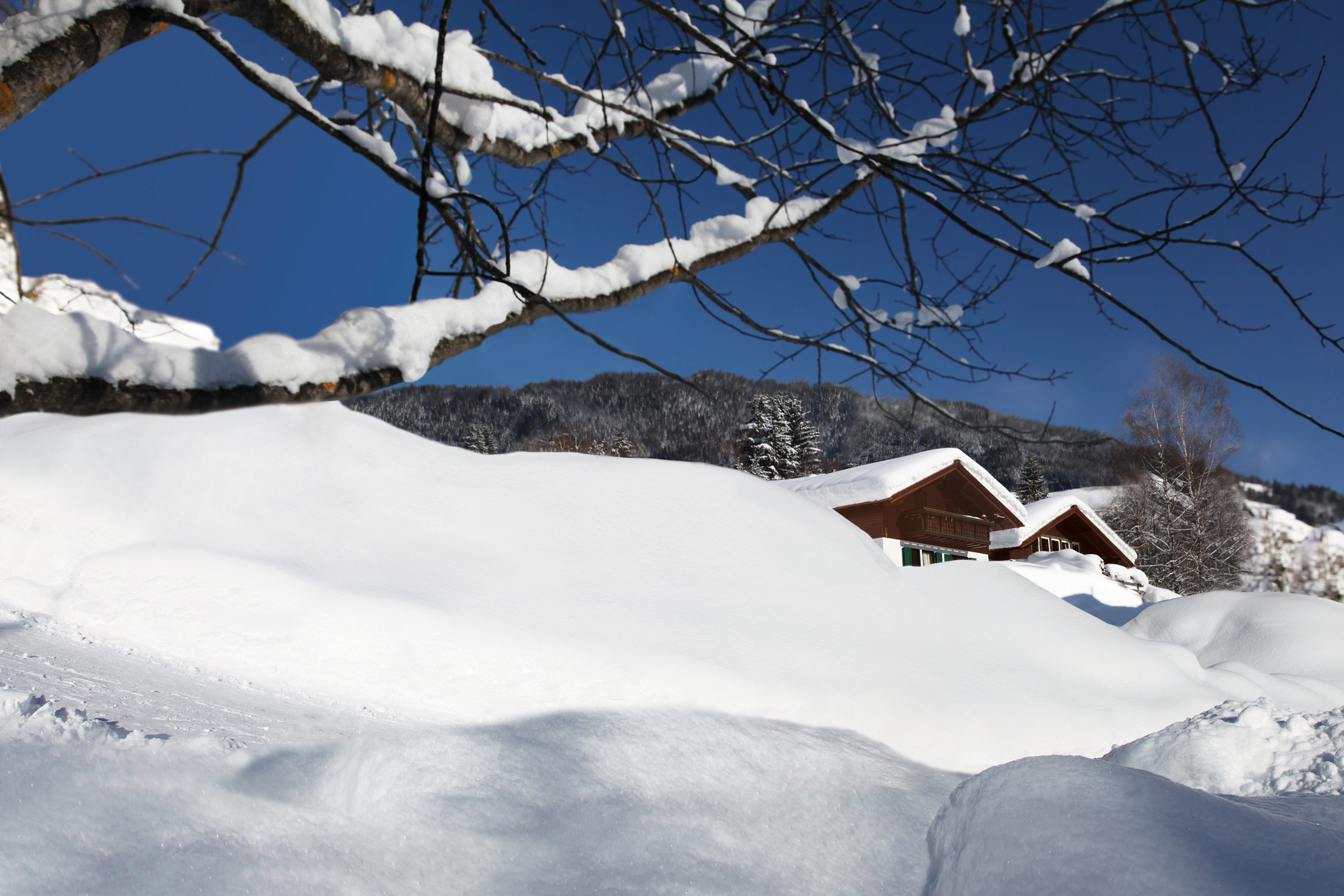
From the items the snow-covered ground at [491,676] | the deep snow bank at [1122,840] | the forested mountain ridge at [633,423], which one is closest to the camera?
the deep snow bank at [1122,840]

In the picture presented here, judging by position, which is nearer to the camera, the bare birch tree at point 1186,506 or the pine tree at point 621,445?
the bare birch tree at point 1186,506

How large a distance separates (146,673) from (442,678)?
128 centimetres

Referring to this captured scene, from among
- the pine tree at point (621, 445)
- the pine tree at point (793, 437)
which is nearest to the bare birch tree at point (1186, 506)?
the pine tree at point (793, 437)

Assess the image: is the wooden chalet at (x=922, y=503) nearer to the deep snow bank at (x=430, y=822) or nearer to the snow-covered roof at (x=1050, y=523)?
the snow-covered roof at (x=1050, y=523)

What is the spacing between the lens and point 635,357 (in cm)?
141

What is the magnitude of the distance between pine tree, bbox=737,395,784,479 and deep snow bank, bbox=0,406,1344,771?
25252 mm

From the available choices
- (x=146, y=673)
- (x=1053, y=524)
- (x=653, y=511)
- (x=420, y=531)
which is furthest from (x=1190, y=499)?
(x=146, y=673)

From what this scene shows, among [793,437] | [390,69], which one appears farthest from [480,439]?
[390,69]

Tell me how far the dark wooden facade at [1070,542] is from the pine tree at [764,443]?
10314 millimetres

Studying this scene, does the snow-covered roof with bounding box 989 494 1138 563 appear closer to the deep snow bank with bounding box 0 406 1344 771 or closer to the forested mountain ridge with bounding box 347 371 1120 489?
the forested mountain ridge with bounding box 347 371 1120 489

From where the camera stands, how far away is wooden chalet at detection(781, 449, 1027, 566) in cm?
1438

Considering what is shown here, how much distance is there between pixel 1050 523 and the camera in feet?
66.6

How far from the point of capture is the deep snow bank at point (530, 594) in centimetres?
343

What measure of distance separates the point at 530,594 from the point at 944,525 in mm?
14628
